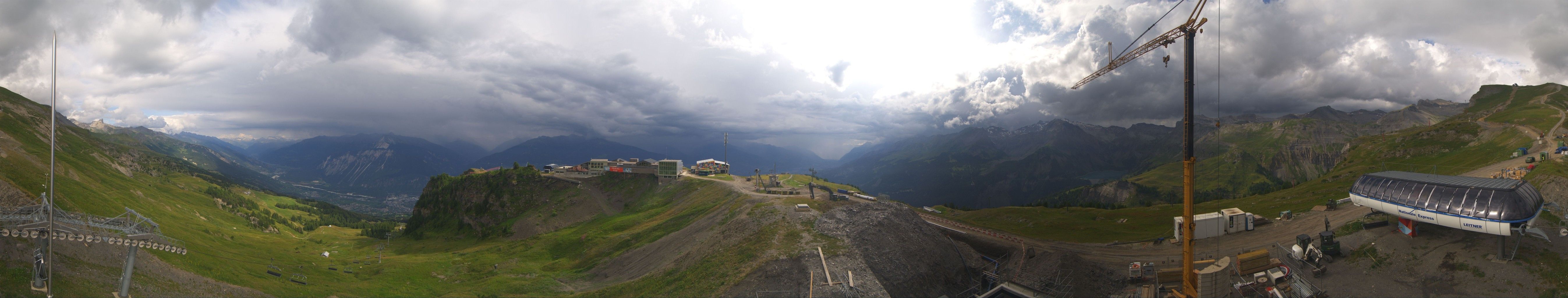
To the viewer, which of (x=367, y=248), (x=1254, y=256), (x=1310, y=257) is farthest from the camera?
(x=367, y=248)

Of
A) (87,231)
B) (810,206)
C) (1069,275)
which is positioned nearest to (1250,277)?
(1069,275)

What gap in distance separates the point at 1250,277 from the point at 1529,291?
14.2 meters

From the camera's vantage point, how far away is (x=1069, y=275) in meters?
48.9

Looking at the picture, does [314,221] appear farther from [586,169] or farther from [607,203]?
[607,203]

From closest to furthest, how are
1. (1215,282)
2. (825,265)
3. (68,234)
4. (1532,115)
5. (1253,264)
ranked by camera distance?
1. (68,234)
2. (825,265)
3. (1215,282)
4. (1253,264)
5. (1532,115)

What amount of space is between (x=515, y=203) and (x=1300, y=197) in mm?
150765

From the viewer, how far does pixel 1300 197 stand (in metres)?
84.4

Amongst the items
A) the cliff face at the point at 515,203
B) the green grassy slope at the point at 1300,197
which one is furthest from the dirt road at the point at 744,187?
the green grassy slope at the point at 1300,197

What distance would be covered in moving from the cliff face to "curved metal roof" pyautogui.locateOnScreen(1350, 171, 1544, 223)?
112m

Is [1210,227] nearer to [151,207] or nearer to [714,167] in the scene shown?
[714,167]

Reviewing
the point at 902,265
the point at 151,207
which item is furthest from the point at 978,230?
the point at 151,207

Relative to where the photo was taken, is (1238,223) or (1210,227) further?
(1238,223)

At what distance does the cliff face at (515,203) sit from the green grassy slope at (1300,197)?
240ft

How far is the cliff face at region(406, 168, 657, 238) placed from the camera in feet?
348
